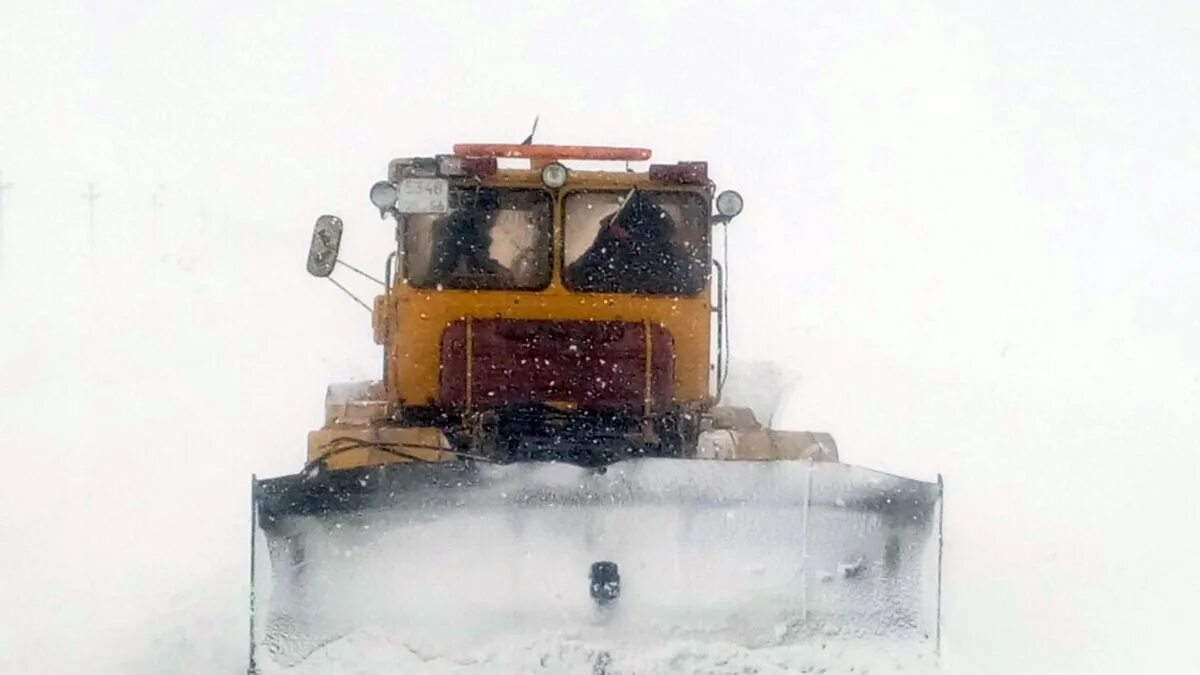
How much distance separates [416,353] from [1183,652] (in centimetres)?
386

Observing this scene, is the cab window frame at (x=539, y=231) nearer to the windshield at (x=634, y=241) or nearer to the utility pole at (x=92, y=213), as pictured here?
the windshield at (x=634, y=241)

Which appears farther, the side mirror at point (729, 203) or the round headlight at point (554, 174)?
the side mirror at point (729, 203)

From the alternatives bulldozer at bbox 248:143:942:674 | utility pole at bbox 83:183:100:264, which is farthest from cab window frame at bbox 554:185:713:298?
utility pole at bbox 83:183:100:264

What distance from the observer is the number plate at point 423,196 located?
6.13 m

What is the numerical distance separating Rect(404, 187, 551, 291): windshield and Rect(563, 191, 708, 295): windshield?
0.47 ft

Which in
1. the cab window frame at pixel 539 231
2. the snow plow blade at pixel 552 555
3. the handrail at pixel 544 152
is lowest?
the snow plow blade at pixel 552 555

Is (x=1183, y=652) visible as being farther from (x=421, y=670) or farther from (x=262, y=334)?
(x=262, y=334)

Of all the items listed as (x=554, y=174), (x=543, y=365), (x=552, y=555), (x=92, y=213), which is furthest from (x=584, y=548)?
(x=92, y=213)

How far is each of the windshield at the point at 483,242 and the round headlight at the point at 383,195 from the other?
22 centimetres

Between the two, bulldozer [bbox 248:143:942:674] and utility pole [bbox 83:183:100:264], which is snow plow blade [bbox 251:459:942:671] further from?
utility pole [bbox 83:183:100:264]

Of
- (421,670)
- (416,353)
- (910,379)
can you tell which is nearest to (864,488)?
(421,670)

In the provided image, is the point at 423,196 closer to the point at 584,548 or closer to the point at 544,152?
the point at 544,152

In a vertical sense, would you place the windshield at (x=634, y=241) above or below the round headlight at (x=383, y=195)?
below

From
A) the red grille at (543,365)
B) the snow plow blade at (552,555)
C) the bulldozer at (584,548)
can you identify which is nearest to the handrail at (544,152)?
the red grille at (543,365)
